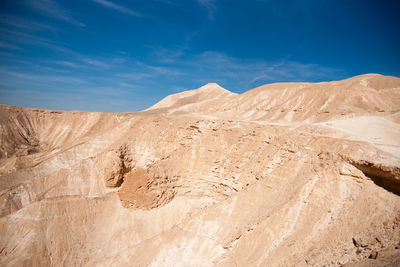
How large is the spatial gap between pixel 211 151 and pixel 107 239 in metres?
10.3

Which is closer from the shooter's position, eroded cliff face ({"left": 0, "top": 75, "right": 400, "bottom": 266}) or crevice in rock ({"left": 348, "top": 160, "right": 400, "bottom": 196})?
crevice in rock ({"left": 348, "top": 160, "right": 400, "bottom": 196})

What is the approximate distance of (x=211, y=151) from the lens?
17578 millimetres

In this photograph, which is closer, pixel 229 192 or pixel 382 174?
pixel 382 174

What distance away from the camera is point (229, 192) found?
1441 cm

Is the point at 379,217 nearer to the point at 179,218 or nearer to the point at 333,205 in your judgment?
the point at 333,205

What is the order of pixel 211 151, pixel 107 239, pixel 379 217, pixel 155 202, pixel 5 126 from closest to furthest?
pixel 379 217, pixel 107 239, pixel 155 202, pixel 211 151, pixel 5 126

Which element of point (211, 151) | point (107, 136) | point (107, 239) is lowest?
point (107, 239)

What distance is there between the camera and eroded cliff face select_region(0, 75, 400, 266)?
8.27m

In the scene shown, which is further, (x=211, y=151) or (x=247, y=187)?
(x=211, y=151)

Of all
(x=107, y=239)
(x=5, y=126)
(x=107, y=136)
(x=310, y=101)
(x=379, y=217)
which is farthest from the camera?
(x=5, y=126)

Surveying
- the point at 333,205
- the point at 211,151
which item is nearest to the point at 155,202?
the point at 211,151

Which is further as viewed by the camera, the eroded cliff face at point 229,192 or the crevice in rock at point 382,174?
the eroded cliff face at point 229,192

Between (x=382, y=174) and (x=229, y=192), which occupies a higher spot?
(x=382, y=174)

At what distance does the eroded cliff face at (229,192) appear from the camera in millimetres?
8273
